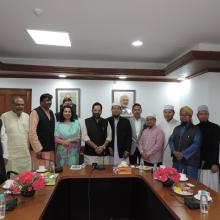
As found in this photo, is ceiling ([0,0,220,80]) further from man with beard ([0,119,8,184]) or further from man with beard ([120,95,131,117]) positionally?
man with beard ([0,119,8,184])

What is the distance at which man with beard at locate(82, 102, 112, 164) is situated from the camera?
3.27m

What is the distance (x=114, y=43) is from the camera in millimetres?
3746

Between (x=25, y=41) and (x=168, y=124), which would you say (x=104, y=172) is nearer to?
(x=168, y=124)

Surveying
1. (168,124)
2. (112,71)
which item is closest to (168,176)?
(168,124)

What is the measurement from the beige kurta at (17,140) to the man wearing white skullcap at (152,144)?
1.74 m

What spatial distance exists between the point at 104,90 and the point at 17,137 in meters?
2.49

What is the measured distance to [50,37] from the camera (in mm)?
3543

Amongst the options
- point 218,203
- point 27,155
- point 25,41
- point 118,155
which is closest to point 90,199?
point 118,155

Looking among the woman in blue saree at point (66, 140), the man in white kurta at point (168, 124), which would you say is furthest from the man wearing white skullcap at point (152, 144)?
the woman in blue saree at point (66, 140)

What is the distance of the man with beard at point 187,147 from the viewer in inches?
114

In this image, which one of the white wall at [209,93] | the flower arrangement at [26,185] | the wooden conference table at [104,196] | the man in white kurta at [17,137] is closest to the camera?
the flower arrangement at [26,185]

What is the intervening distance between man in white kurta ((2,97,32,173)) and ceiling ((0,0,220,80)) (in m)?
1.13

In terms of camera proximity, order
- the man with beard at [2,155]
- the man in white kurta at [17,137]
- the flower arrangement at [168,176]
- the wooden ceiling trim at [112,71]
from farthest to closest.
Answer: the wooden ceiling trim at [112,71], the man in white kurta at [17,137], the man with beard at [2,155], the flower arrangement at [168,176]

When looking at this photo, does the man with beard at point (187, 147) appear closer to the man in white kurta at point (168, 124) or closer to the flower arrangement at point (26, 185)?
the man in white kurta at point (168, 124)
